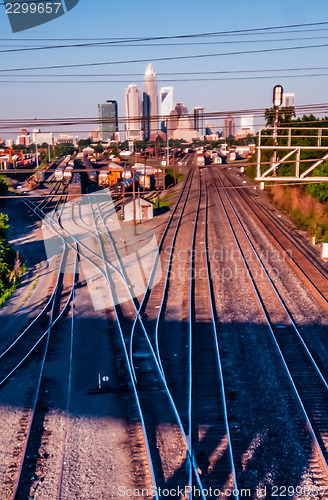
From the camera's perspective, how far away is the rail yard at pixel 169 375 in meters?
7.37

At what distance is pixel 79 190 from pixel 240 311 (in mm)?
26816

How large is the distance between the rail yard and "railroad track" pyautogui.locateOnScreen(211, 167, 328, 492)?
3cm

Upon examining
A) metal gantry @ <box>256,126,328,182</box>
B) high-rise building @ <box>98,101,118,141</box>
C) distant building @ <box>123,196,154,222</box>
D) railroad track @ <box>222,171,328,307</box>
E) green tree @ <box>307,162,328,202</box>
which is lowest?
railroad track @ <box>222,171,328,307</box>

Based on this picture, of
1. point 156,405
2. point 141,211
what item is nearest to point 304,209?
point 141,211

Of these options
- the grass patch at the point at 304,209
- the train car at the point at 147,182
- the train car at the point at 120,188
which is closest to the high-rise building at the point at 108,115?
the train car at the point at 120,188

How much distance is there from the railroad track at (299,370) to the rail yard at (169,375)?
0.11 feet

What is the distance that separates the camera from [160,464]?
7582mm

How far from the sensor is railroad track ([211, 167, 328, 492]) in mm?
7836

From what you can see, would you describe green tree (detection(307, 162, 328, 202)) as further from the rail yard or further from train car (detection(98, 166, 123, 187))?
train car (detection(98, 166, 123, 187))

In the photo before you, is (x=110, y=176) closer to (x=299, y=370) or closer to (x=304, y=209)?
(x=304, y=209)

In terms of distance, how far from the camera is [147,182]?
42.4 m

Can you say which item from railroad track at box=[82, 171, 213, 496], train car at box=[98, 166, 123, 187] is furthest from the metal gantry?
train car at box=[98, 166, 123, 187]

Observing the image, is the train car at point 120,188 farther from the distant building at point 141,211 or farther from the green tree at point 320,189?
A: the green tree at point 320,189

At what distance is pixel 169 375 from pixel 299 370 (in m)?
2.77
